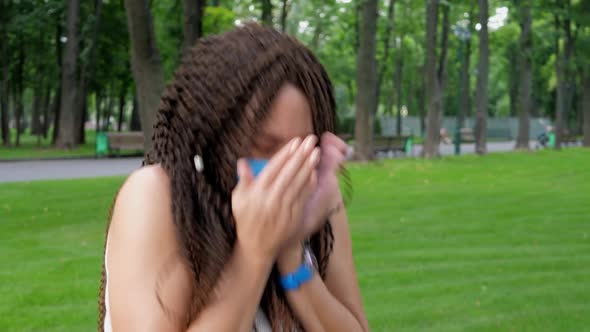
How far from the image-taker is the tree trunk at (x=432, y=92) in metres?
29.4

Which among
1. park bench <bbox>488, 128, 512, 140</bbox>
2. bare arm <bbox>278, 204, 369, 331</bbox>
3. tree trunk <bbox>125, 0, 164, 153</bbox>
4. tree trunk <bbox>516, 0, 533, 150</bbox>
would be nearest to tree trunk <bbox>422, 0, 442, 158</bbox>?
tree trunk <bbox>516, 0, 533, 150</bbox>

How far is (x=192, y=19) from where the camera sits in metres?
11.7

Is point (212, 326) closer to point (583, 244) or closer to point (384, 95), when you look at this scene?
point (583, 244)

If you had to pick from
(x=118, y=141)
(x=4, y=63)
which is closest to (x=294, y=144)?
(x=118, y=141)

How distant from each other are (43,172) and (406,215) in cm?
1328

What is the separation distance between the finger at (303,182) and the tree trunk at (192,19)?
10.4m

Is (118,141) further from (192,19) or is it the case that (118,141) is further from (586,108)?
(586,108)

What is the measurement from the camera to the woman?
145 centimetres

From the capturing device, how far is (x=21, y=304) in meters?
7.18

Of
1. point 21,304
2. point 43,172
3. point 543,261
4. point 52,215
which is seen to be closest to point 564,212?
point 543,261

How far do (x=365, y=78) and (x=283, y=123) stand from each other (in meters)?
23.4

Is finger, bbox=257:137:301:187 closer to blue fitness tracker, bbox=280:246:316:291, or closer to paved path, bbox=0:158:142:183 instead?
blue fitness tracker, bbox=280:246:316:291

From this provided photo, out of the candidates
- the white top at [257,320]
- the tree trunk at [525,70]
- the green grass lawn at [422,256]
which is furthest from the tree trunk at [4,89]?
the white top at [257,320]

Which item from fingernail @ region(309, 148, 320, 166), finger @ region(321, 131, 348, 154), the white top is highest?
finger @ region(321, 131, 348, 154)
